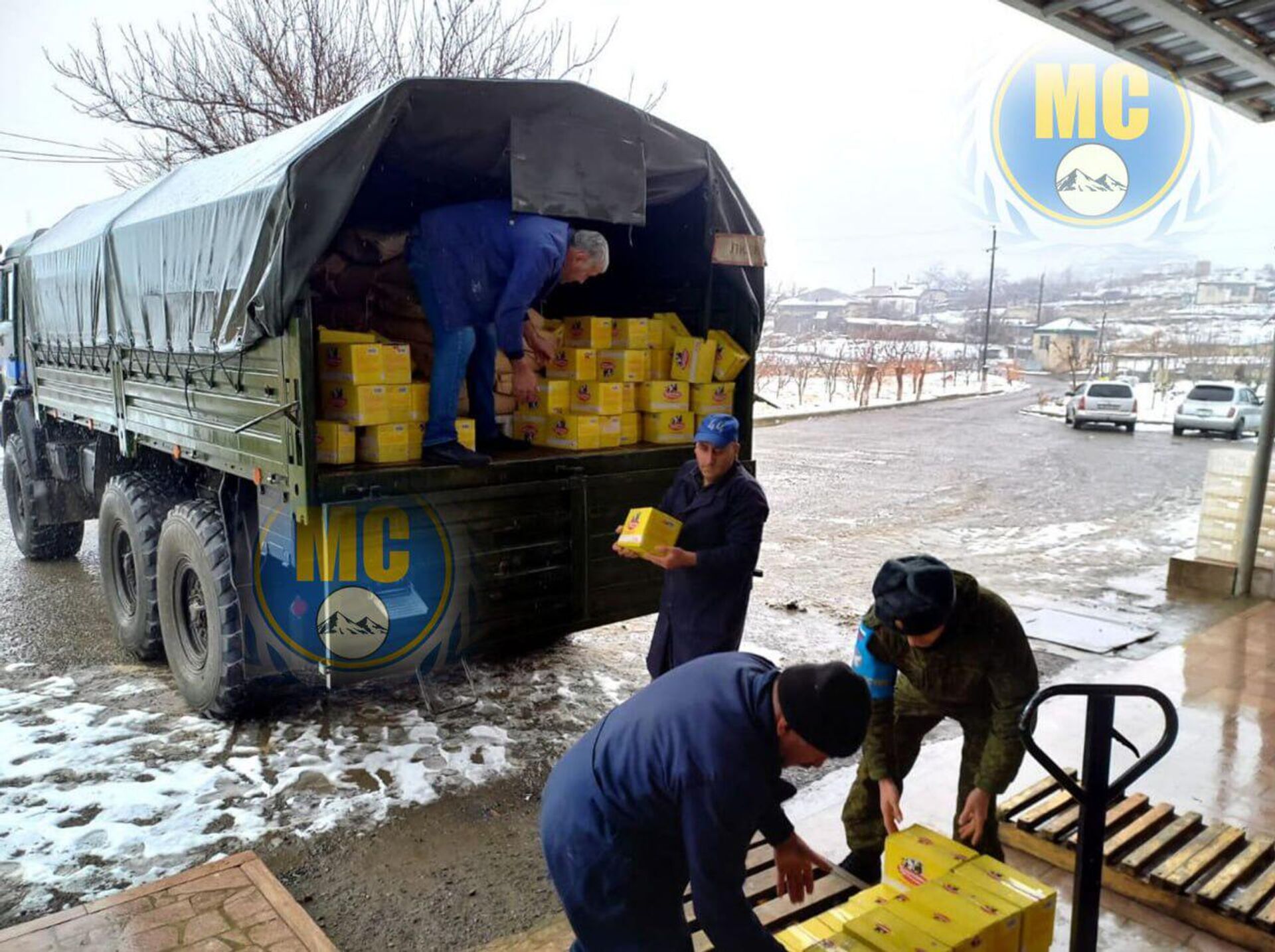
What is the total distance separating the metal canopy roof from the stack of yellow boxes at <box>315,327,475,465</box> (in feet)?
12.6

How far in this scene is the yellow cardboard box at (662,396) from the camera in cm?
560

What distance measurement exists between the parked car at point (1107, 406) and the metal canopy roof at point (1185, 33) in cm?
2000

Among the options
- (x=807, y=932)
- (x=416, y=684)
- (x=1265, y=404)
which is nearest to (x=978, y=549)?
(x=1265, y=404)

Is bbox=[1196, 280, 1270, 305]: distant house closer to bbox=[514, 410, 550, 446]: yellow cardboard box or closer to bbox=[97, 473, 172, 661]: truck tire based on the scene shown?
bbox=[514, 410, 550, 446]: yellow cardboard box

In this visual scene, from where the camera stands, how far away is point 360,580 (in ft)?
14.8

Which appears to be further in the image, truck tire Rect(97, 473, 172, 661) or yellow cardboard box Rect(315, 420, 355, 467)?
truck tire Rect(97, 473, 172, 661)

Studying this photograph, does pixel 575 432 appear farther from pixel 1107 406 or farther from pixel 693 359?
pixel 1107 406

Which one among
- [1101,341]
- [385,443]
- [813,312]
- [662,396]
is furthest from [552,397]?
[813,312]

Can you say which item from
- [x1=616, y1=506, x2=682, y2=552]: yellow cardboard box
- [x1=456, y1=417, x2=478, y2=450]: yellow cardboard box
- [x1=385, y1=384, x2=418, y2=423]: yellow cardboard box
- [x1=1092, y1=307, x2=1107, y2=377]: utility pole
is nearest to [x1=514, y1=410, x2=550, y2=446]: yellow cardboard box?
[x1=456, y1=417, x2=478, y2=450]: yellow cardboard box

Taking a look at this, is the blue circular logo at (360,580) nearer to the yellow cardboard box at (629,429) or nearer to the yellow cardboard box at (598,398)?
the yellow cardboard box at (598,398)

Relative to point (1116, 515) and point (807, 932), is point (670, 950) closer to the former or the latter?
point (807, 932)

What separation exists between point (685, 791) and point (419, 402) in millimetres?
3237

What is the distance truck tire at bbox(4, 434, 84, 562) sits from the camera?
8633 mm

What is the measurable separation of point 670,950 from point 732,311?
4229 mm
